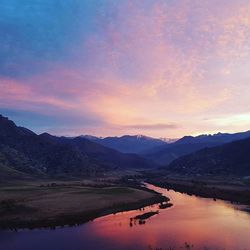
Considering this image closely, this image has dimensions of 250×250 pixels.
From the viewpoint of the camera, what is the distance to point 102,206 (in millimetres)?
91875

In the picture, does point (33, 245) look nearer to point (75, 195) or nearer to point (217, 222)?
point (217, 222)

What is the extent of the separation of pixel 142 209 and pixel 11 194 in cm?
4344

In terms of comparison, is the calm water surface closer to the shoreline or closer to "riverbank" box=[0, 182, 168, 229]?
the shoreline

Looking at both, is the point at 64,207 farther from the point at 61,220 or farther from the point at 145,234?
the point at 145,234

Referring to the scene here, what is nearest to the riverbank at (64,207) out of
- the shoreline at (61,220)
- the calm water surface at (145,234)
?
the shoreline at (61,220)

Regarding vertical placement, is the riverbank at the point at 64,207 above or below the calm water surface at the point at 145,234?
above

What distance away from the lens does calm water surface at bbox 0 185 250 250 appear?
55.9 metres

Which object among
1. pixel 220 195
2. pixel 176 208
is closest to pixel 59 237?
pixel 176 208

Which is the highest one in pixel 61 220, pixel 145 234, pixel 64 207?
pixel 64 207

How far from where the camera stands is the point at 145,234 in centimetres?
6234

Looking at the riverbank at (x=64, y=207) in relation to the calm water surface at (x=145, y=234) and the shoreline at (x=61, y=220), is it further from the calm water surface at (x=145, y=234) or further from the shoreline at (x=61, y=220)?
the calm water surface at (x=145, y=234)

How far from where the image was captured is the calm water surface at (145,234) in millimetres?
55875

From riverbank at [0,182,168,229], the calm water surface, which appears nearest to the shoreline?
riverbank at [0,182,168,229]

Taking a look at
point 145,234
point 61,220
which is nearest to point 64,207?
point 61,220
